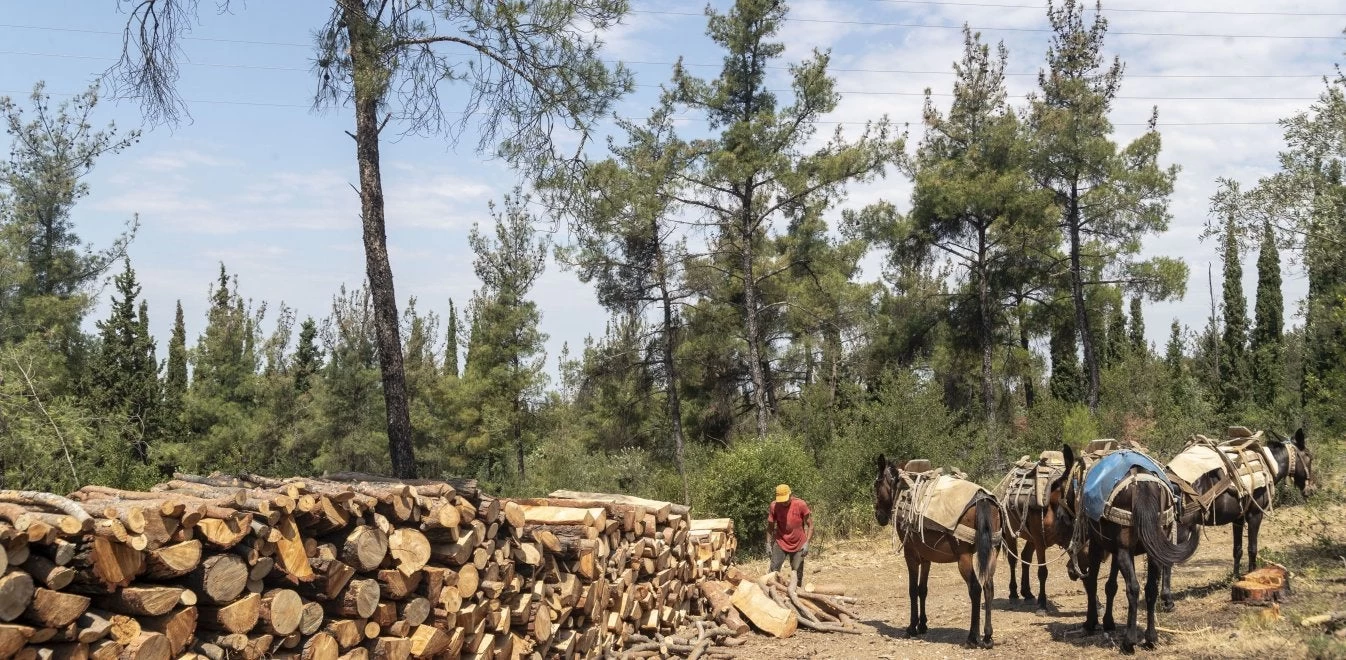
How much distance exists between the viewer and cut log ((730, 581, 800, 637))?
1216cm

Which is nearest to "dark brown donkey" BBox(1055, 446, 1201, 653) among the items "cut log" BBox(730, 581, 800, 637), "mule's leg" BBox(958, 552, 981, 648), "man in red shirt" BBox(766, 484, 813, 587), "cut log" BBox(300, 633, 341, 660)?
"mule's leg" BBox(958, 552, 981, 648)

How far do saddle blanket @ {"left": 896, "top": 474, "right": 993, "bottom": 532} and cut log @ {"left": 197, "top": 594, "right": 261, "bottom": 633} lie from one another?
727 centimetres

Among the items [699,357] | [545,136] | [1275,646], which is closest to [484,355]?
[699,357]

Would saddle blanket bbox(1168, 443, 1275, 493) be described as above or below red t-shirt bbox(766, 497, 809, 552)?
above

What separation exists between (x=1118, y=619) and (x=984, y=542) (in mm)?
2532

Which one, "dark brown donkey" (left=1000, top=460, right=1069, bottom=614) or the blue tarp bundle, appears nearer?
the blue tarp bundle

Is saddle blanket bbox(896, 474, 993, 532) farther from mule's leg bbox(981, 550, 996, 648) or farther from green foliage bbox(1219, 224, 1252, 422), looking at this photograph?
green foliage bbox(1219, 224, 1252, 422)

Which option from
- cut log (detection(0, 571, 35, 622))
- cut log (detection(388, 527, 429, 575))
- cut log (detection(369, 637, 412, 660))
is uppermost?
cut log (detection(0, 571, 35, 622))

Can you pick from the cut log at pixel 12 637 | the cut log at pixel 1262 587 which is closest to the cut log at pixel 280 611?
the cut log at pixel 12 637

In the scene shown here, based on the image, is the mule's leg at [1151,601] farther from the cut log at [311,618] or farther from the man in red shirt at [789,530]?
the cut log at [311,618]

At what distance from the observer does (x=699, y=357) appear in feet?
105

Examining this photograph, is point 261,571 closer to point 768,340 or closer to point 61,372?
point 768,340

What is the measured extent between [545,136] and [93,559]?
870 centimetres

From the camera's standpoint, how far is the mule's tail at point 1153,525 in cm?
924
